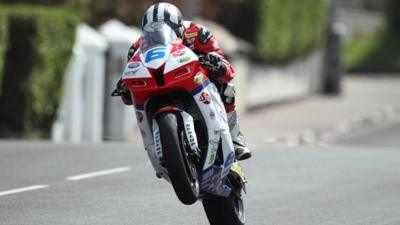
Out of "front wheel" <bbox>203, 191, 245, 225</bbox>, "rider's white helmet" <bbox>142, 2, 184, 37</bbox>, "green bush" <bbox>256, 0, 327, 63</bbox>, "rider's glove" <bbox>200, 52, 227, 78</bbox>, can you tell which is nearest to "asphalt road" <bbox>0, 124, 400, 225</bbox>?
"front wheel" <bbox>203, 191, 245, 225</bbox>

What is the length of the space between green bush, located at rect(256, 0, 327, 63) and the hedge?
484 inches

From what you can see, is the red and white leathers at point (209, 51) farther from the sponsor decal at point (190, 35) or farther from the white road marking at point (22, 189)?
the white road marking at point (22, 189)

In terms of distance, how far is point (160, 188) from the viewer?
11.9 metres

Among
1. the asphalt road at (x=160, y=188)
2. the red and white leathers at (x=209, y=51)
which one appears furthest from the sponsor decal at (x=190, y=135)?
the asphalt road at (x=160, y=188)

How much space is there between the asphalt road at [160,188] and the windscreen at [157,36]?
57.2 inches

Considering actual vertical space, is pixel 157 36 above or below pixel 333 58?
above

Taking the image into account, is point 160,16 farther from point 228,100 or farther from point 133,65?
point 228,100

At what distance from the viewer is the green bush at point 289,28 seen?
113ft

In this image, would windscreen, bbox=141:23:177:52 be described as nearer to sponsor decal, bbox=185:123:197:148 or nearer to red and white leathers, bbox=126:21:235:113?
red and white leathers, bbox=126:21:235:113

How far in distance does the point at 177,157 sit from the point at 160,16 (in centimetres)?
113

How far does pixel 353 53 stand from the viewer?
56.8 m

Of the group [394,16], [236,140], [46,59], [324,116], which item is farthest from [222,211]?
[394,16]

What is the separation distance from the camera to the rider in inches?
357

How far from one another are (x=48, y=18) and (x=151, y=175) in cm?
896
